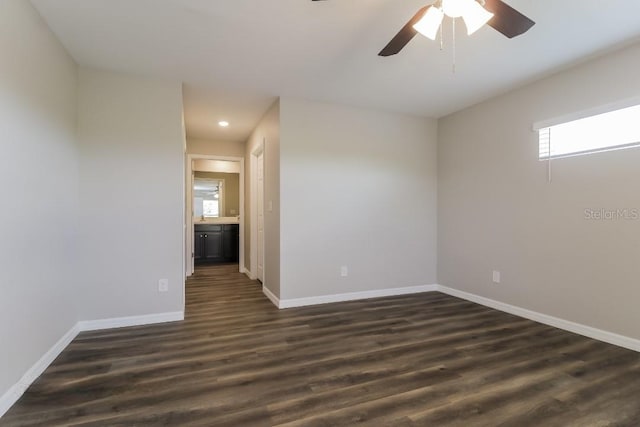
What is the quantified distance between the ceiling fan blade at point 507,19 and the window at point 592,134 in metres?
1.56

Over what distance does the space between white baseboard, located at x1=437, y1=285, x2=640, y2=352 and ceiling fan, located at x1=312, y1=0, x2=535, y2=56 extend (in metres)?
2.56

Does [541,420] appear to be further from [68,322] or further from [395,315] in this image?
[68,322]

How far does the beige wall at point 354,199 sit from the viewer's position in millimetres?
3529

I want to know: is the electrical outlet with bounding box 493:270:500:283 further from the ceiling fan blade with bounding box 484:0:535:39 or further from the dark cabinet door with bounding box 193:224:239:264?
the dark cabinet door with bounding box 193:224:239:264

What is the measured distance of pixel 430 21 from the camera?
1.69 metres

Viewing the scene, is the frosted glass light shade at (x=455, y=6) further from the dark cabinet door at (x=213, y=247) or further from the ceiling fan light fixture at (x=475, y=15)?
the dark cabinet door at (x=213, y=247)

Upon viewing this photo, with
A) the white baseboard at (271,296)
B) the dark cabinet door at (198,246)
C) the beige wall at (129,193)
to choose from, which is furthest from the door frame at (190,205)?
the beige wall at (129,193)

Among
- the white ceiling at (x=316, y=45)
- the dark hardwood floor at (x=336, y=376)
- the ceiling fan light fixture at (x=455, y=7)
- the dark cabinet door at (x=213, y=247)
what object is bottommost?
the dark hardwood floor at (x=336, y=376)

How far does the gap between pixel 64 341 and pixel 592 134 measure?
4.76m

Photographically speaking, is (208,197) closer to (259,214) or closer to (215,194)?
Answer: (215,194)

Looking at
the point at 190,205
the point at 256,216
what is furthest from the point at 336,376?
the point at 190,205

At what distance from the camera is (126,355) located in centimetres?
232

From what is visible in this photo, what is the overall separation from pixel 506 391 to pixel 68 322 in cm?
332

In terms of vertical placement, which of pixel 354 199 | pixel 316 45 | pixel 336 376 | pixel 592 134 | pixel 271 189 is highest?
pixel 316 45
